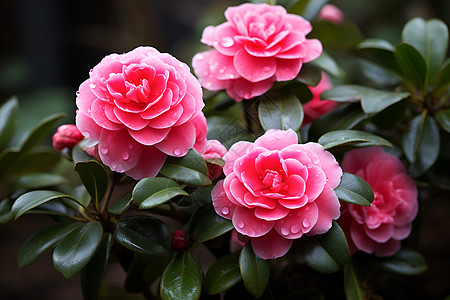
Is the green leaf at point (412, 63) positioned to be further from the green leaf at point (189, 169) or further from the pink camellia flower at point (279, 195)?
the green leaf at point (189, 169)

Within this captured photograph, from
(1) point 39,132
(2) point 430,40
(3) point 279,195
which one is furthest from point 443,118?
(1) point 39,132

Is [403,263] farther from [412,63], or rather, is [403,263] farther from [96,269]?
[96,269]

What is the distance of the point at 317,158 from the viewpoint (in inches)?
26.8

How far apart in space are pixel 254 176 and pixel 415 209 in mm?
330

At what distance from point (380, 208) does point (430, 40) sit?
0.41 metres

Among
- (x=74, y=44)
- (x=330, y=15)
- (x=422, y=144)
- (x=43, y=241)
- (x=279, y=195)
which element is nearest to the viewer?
(x=279, y=195)

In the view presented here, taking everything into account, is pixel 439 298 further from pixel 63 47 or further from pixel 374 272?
pixel 63 47

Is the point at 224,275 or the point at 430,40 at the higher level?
the point at 430,40

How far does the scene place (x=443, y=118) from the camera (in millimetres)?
872

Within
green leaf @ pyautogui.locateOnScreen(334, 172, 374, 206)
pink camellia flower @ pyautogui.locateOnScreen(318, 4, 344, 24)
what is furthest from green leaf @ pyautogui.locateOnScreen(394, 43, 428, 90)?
pink camellia flower @ pyautogui.locateOnScreen(318, 4, 344, 24)

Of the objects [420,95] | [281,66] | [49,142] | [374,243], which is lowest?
[49,142]

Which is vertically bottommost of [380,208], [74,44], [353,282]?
[74,44]

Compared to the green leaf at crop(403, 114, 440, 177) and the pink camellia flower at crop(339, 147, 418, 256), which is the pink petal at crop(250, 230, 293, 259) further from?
the green leaf at crop(403, 114, 440, 177)

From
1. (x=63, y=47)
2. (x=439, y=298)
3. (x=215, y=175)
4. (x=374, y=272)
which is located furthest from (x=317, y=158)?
(x=63, y=47)
